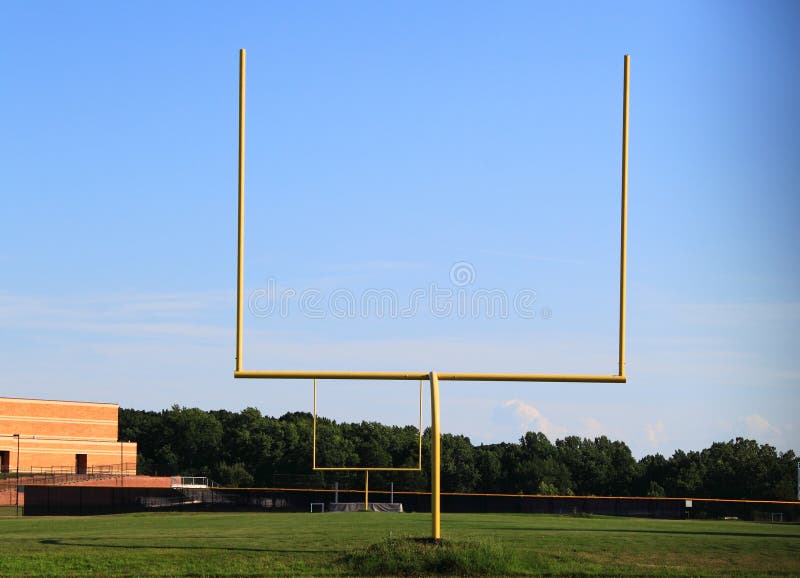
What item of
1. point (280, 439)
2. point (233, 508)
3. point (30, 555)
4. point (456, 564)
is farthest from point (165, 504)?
point (280, 439)

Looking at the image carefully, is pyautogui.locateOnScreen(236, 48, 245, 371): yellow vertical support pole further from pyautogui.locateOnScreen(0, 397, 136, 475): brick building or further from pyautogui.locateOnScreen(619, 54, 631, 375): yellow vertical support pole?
pyautogui.locateOnScreen(0, 397, 136, 475): brick building

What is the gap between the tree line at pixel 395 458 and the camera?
60.8m

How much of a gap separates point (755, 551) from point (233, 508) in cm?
2582

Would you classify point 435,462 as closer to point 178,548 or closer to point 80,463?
point 178,548

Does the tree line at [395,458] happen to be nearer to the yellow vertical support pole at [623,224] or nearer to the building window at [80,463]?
the building window at [80,463]

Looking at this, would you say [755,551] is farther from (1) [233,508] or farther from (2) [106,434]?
(2) [106,434]

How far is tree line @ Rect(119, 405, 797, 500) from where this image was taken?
200 feet

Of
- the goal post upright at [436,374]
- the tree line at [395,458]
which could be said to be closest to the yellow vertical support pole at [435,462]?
the goal post upright at [436,374]

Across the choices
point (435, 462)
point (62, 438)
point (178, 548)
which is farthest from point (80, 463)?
point (435, 462)

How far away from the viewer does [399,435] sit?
224 feet

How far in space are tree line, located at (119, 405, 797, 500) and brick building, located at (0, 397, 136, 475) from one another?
4.81m

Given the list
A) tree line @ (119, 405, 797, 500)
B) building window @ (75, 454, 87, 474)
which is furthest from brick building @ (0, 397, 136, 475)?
tree line @ (119, 405, 797, 500)

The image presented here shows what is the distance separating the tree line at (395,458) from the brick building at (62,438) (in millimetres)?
4806

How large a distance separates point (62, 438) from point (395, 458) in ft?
68.1
